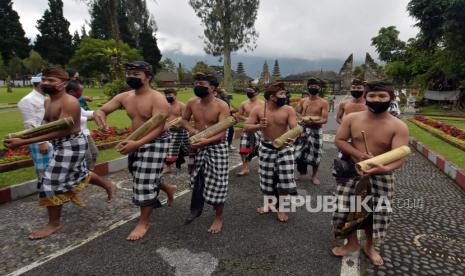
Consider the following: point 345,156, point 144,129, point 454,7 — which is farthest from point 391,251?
point 454,7

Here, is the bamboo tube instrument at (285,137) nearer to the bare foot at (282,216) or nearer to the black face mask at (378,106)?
the bare foot at (282,216)

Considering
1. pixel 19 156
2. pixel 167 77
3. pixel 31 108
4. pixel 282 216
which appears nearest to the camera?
pixel 282 216

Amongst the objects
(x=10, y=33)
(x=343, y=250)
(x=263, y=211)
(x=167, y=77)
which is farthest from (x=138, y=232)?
(x=167, y=77)

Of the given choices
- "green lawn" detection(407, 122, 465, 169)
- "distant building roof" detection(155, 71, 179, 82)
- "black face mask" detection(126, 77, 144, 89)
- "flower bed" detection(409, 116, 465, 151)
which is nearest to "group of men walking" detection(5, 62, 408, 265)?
"black face mask" detection(126, 77, 144, 89)

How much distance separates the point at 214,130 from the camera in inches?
138

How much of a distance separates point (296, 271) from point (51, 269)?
91.2 inches

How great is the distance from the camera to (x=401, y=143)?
2680 mm

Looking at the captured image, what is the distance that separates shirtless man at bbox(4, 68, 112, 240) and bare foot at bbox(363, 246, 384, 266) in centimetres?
342

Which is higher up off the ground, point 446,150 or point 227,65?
point 227,65

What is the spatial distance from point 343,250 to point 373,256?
29 centimetres

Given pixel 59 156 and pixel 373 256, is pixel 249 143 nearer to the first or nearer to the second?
pixel 373 256

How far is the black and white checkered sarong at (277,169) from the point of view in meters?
3.85

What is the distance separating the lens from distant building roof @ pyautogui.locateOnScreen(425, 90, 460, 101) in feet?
80.3

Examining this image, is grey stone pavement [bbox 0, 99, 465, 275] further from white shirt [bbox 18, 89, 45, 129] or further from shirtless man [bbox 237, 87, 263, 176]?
shirtless man [bbox 237, 87, 263, 176]
